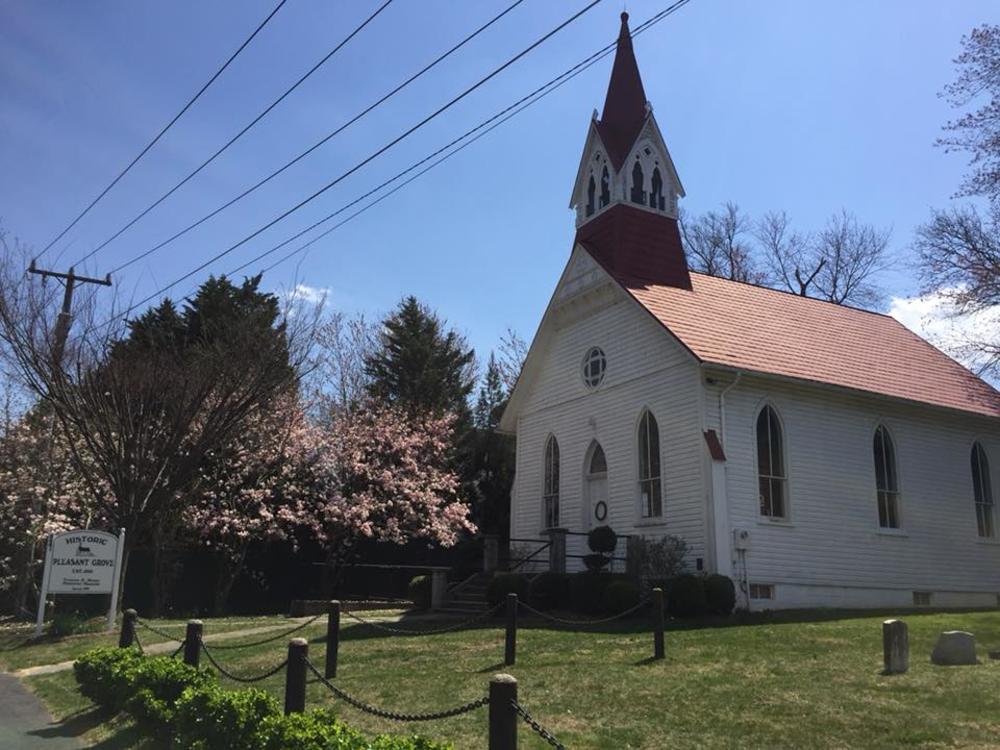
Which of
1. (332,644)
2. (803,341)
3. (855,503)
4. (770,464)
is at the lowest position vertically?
(332,644)

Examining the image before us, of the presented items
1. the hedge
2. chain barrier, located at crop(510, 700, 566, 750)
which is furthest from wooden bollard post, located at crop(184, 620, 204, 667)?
chain barrier, located at crop(510, 700, 566, 750)

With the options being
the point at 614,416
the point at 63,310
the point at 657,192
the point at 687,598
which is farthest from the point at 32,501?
the point at 657,192

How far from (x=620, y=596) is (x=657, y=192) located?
12.5m

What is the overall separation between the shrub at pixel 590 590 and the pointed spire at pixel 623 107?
11.7 metres

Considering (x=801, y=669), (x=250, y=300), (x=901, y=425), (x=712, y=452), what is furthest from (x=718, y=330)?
(x=250, y=300)

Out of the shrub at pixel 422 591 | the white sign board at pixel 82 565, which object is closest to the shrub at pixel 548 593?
the shrub at pixel 422 591

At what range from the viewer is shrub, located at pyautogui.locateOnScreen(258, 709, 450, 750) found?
6043 millimetres

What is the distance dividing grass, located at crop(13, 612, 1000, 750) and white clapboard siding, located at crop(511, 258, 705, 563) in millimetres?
4813

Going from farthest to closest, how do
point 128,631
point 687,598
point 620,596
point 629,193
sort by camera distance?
point 629,193
point 620,596
point 687,598
point 128,631

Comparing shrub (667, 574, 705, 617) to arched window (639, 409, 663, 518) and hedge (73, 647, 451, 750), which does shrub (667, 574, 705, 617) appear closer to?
arched window (639, 409, 663, 518)

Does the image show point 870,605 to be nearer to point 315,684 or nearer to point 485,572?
point 485,572

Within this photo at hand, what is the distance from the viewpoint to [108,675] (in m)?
10.3

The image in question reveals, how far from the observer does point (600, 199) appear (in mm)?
24859

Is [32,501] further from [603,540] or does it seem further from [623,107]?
[623,107]
